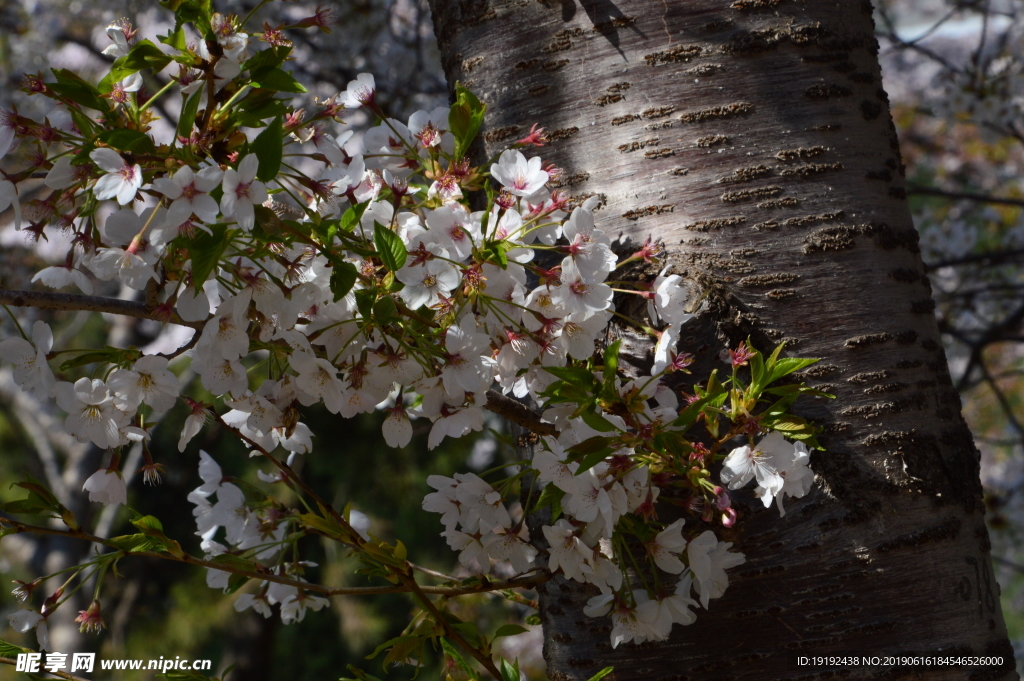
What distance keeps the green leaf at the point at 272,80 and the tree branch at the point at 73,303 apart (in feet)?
0.70

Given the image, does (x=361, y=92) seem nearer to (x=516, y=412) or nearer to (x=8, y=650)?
(x=516, y=412)

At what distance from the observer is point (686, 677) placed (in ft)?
2.65

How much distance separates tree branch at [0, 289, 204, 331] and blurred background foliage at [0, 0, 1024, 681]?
298 centimetres

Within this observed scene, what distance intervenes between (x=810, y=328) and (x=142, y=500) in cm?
610

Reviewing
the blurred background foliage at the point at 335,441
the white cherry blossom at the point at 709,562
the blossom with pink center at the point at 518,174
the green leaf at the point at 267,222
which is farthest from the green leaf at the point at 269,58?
the blurred background foliage at the point at 335,441

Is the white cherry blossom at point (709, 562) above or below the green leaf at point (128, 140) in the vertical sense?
below

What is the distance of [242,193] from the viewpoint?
0.54m

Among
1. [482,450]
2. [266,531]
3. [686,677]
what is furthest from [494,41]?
[482,450]

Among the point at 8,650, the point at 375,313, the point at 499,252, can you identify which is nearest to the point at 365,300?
the point at 375,313

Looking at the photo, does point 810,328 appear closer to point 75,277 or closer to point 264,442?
point 264,442

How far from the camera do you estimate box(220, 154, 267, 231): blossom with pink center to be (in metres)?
0.53

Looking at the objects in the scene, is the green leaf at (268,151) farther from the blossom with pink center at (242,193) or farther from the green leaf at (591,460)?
the green leaf at (591,460)

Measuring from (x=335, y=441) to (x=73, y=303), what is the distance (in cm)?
487

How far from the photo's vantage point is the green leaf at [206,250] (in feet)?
1.79
